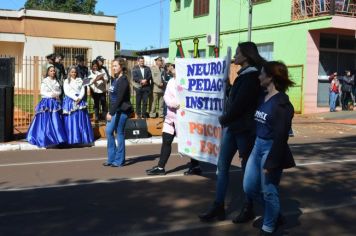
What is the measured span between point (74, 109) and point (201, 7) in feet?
67.9

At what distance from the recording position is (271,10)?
2586 centimetres

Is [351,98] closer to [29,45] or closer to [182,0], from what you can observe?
[182,0]

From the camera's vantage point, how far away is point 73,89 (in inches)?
490

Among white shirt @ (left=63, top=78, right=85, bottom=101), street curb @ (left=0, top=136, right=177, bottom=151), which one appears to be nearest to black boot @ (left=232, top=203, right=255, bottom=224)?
white shirt @ (left=63, top=78, right=85, bottom=101)

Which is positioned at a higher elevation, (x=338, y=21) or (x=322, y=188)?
(x=338, y=21)

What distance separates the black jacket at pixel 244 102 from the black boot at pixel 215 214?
929 millimetres

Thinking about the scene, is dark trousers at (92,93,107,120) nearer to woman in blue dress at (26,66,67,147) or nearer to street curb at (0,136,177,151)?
street curb at (0,136,177,151)

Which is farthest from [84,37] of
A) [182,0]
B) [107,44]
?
[182,0]

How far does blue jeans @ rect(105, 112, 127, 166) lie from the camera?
9586 mm

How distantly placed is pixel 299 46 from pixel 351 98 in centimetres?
347

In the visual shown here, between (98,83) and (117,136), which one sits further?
(98,83)

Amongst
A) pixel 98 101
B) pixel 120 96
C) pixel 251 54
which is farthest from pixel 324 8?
pixel 251 54

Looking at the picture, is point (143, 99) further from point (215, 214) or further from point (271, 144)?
point (271, 144)

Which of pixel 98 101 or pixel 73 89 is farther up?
pixel 73 89
